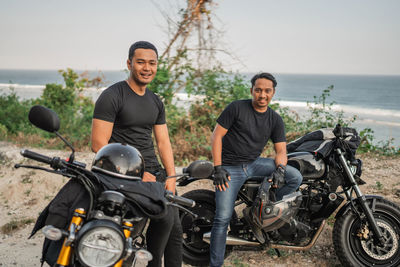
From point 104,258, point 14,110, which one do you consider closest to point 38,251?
point 104,258

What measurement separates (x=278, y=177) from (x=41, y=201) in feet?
13.3

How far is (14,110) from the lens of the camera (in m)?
11.0

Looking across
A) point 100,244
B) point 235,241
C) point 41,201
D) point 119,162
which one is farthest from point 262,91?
point 41,201

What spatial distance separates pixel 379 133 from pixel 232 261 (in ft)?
46.7

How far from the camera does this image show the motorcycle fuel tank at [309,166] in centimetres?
388

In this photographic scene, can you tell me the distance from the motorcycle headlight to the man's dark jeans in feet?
2.50

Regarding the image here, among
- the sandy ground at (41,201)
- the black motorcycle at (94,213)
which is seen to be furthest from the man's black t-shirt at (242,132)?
the black motorcycle at (94,213)

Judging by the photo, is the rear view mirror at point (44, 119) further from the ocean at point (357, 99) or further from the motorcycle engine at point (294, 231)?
the ocean at point (357, 99)

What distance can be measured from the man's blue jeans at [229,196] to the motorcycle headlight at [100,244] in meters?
2.01

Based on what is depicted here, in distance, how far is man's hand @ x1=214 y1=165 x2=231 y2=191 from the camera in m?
3.69

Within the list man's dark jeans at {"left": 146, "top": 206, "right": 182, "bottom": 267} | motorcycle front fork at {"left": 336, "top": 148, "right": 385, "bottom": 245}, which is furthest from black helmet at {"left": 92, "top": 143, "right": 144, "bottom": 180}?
motorcycle front fork at {"left": 336, "top": 148, "right": 385, "bottom": 245}

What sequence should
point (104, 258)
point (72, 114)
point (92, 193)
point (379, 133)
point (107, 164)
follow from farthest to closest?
point (379, 133), point (72, 114), point (107, 164), point (92, 193), point (104, 258)

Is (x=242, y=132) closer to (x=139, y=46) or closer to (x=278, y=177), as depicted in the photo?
(x=278, y=177)

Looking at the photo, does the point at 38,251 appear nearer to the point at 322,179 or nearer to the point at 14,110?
the point at 322,179
